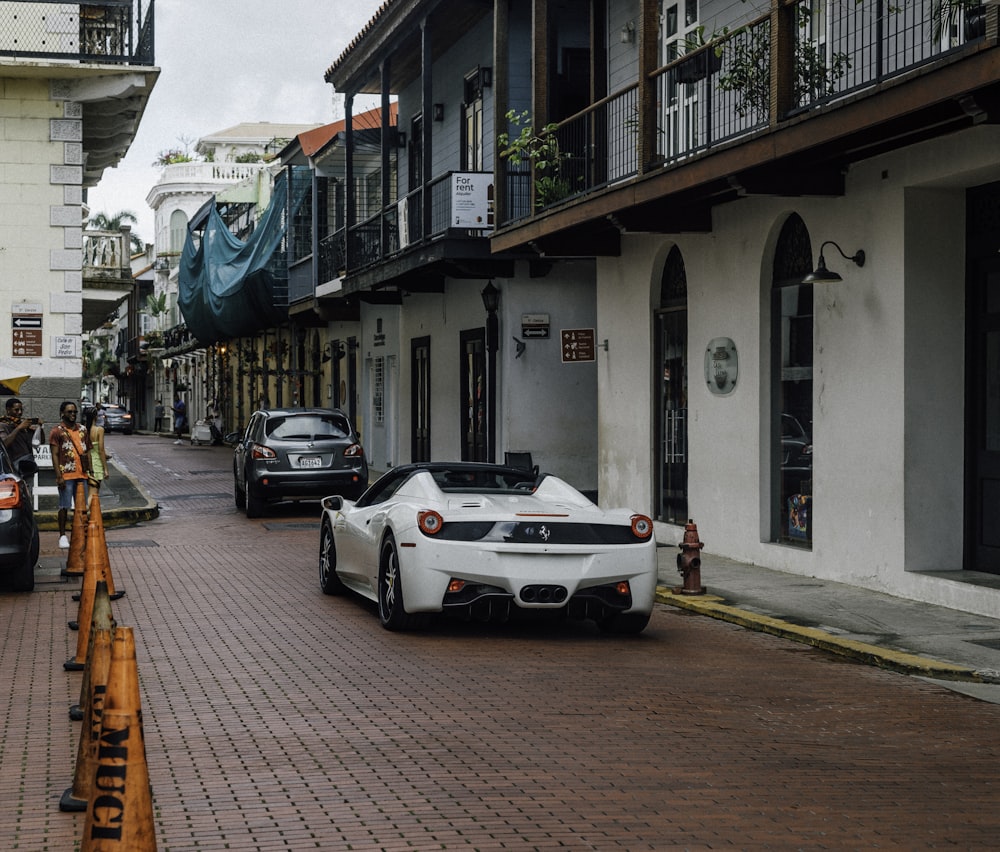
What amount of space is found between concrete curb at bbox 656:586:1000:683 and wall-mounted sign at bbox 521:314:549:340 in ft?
33.8

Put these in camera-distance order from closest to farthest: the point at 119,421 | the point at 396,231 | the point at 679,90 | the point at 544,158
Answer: the point at 679,90 < the point at 544,158 < the point at 396,231 < the point at 119,421

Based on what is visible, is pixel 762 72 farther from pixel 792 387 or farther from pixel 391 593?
pixel 391 593

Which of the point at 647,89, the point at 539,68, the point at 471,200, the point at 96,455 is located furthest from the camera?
the point at 471,200

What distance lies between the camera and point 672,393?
57.5 ft

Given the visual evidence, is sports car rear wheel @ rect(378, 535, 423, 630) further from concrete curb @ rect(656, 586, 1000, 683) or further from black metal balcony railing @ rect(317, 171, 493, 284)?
black metal balcony railing @ rect(317, 171, 493, 284)

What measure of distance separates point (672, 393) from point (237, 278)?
21993 mm

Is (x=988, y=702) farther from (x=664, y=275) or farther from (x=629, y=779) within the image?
(x=664, y=275)

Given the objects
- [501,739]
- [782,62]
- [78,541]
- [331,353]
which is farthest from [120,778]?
[331,353]

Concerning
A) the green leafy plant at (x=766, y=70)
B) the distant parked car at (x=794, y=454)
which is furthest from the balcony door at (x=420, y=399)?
the green leafy plant at (x=766, y=70)

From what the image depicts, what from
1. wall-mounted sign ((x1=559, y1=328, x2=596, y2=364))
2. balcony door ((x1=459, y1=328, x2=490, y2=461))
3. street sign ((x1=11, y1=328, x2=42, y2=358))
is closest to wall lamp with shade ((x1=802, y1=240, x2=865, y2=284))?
wall-mounted sign ((x1=559, y1=328, x2=596, y2=364))

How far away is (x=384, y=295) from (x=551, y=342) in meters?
6.83

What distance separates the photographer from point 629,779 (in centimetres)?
637

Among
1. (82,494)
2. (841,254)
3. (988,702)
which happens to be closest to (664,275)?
(841,254)

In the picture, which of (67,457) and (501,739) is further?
(67,457)
